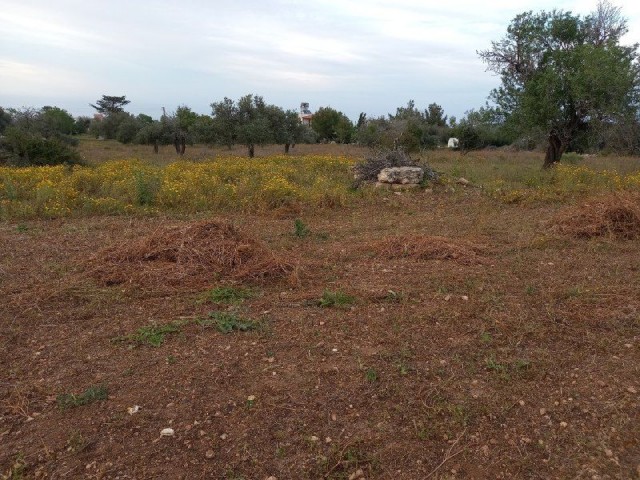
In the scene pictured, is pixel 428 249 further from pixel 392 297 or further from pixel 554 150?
pixel 554 150

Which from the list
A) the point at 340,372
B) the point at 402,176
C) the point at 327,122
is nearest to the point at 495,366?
the point at 340,372

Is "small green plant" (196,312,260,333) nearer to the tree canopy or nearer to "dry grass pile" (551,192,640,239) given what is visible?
"dry grass pile" (551,192,640,239)

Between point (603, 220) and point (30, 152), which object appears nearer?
point (603, 220)

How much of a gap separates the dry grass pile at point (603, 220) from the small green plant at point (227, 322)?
475 centimetres

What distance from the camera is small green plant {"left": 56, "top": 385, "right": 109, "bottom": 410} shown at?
284cm

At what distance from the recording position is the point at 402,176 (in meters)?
11.2

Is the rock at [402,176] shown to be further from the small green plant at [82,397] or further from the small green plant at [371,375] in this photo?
the small green plant at [82,397]

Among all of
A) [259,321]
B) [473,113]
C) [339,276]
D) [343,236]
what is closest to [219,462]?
[259,321]

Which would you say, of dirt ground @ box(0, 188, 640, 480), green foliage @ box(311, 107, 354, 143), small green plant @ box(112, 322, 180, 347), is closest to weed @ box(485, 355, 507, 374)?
dirt ground @ box(0, 188, 640, 480)

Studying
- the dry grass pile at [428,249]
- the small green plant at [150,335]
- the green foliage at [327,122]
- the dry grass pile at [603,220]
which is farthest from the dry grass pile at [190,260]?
the green foliage at [327,122]

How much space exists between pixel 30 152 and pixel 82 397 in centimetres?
1360

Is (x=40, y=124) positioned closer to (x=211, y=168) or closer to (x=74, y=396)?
(x=211, y=168)

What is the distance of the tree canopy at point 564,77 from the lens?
43.2ft

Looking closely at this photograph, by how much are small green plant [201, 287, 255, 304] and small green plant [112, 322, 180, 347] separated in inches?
22.5
